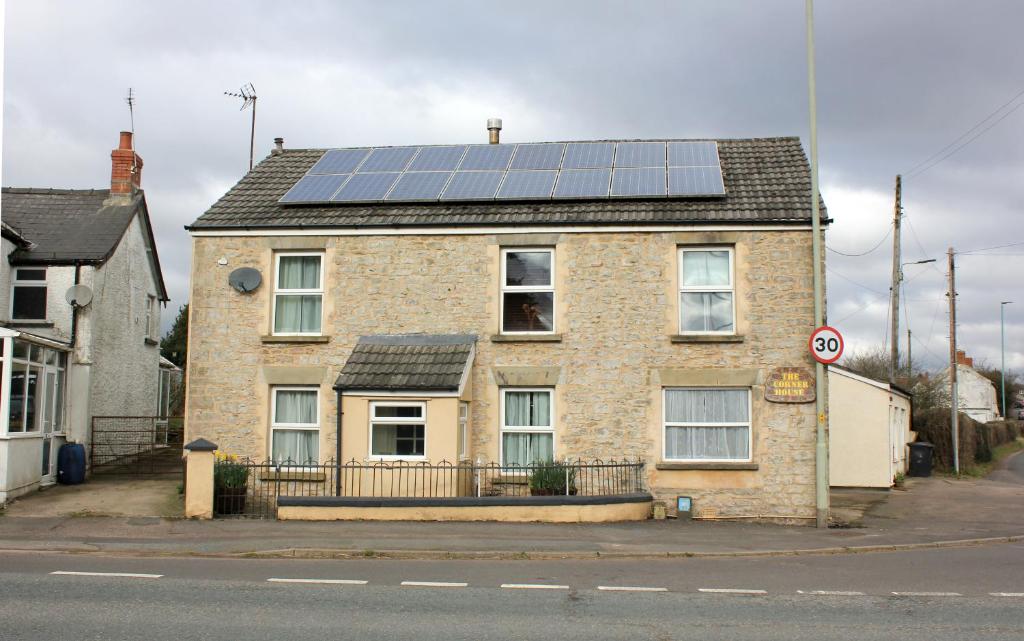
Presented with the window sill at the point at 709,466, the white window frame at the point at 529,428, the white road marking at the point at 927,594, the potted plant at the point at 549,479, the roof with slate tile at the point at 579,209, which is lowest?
the white road marking at the point at 927,594

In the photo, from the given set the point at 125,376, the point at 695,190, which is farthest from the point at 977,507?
the point at 125,376

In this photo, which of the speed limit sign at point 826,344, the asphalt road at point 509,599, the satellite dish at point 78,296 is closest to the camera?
the asphalt road at point 509,599

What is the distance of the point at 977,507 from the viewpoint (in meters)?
20.4

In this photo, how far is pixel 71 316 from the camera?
22281mm

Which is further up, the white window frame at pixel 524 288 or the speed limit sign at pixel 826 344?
the white window frame at pixel 524 288

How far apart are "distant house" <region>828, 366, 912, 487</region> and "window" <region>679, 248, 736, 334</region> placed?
9339 mm

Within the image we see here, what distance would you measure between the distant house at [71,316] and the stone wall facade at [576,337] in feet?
11.9

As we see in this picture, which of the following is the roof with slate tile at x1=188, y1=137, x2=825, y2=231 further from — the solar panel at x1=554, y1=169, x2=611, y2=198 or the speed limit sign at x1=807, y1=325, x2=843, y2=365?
the speed limit sign at x1=807, y1=325, x2=843, y2=365

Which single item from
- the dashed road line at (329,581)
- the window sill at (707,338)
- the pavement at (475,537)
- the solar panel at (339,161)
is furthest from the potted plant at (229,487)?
the window sill at (707,338)

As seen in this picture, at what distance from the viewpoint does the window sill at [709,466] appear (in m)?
17.0

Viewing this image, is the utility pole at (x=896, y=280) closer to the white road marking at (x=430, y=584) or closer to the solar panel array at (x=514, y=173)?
the solar panel array at (x=514, y=173)

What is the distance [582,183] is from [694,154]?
2.93m

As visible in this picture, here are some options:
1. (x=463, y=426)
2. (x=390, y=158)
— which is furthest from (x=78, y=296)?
(x=463, y=426)

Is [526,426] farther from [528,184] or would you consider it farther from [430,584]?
[430,584]
